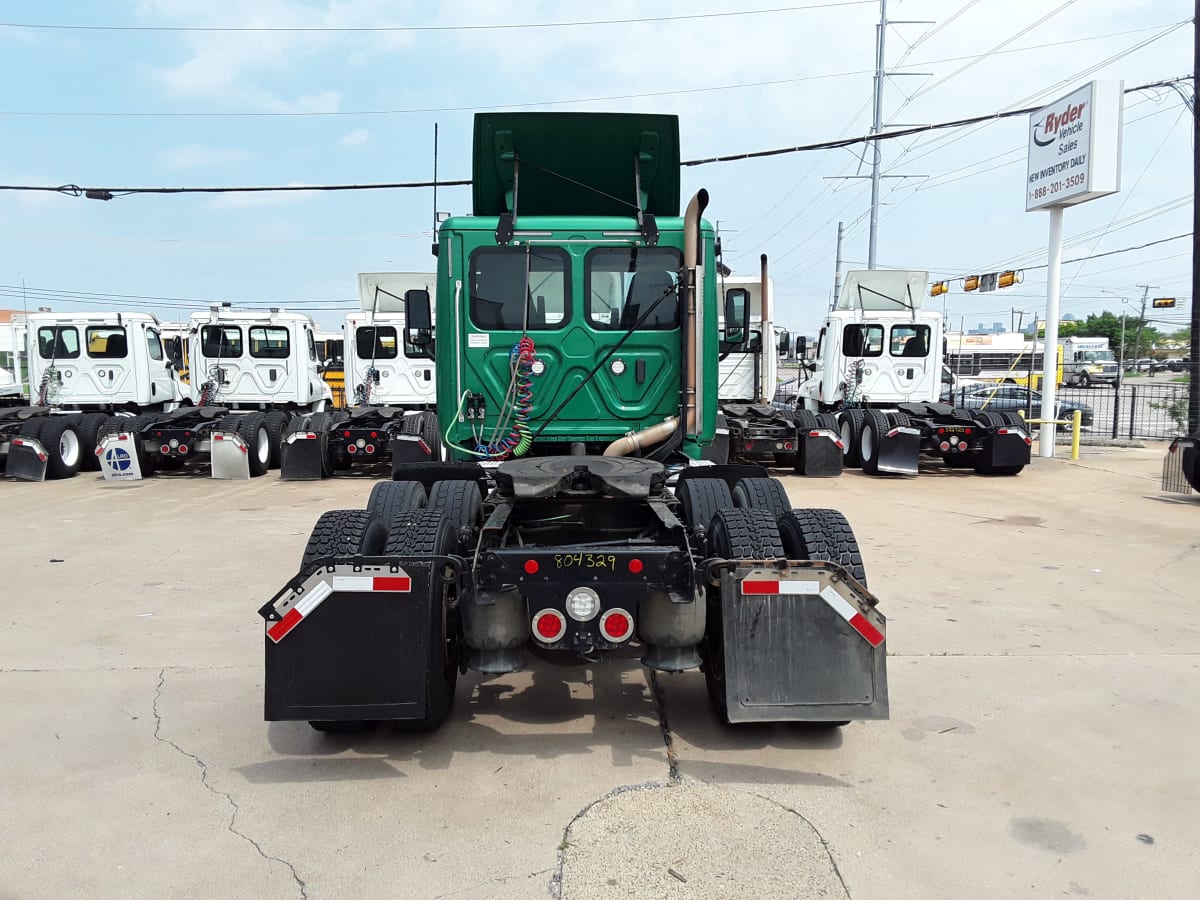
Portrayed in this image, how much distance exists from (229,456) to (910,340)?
11.8m

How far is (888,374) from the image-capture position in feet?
54.0

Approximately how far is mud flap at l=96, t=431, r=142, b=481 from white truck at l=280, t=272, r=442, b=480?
2357mm

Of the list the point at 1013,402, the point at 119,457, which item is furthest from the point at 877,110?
the point at 119,457

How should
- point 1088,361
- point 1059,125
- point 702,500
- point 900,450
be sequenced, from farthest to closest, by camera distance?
1. point 1088,361
2. point 1059,125
3. point 900,450
4. point 702,500

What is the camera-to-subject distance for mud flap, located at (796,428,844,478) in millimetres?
14852

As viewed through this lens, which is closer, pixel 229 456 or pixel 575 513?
pixel 575 513

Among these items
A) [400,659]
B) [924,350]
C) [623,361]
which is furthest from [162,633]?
[924,350]

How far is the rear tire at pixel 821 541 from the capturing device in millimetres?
4160

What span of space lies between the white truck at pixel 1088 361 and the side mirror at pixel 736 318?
154 ft

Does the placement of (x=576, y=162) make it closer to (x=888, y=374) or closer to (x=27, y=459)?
(x=888, y=374)

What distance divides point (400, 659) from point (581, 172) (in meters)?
4.18

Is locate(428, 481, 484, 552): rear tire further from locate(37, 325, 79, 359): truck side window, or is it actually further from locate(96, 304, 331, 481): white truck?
locate(37, 325, 79, 359): truck side window

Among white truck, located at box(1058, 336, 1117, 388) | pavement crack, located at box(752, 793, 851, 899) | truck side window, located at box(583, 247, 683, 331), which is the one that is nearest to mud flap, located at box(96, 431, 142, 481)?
truck side window, located at box(583, 247, 683, 331)

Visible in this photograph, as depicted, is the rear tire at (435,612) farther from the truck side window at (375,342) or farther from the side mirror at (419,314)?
the truck side window at (375,342)
